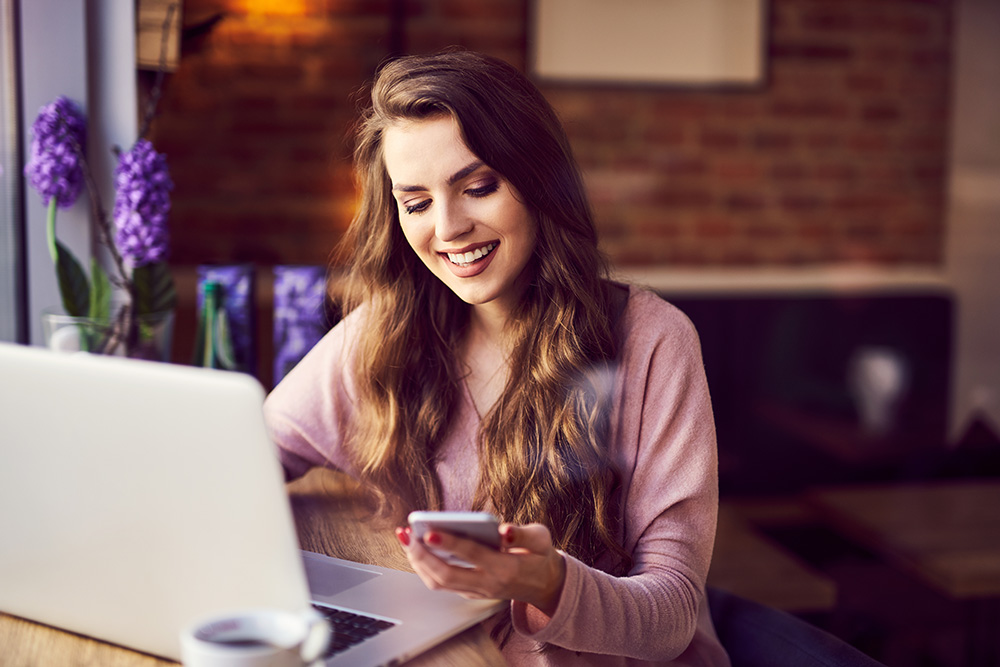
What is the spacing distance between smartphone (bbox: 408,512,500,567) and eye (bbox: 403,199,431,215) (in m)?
0.51

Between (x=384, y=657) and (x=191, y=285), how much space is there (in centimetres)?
223

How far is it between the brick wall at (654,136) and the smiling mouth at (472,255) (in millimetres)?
1751

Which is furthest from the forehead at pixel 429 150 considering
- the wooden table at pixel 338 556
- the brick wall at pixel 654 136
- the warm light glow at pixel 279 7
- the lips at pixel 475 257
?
the warm light glow at pixel 279 7

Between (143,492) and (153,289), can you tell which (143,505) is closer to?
(143,492)

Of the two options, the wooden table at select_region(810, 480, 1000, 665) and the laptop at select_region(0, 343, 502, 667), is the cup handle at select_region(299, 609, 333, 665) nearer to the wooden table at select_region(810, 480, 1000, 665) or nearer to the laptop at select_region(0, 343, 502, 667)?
the laptop at select_region(0, 343, 502, 667)

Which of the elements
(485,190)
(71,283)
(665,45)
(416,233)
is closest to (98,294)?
(71,283)

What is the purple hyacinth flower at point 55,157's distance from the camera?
1413 mm

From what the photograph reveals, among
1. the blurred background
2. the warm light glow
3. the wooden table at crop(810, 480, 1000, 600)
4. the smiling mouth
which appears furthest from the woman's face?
the warm light glow

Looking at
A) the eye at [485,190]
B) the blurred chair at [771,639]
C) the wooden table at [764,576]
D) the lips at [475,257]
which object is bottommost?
the wooden table at [764,576]

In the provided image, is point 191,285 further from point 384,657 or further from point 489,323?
point 384,657

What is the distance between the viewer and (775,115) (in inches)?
125

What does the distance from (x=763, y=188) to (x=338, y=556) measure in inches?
99.3

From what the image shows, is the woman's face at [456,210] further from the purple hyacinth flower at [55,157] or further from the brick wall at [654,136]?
the brick wall at [654,136]

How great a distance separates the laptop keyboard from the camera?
803 mm
